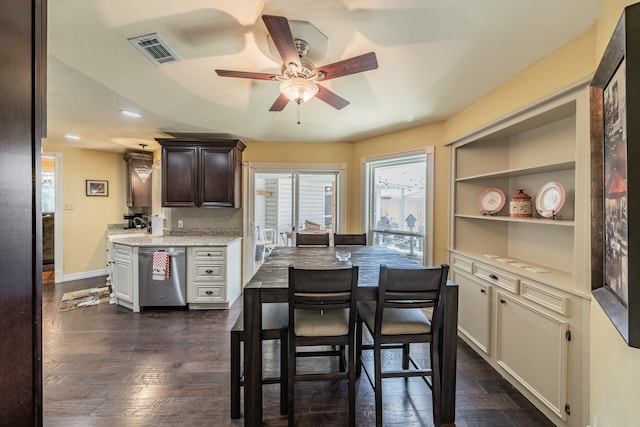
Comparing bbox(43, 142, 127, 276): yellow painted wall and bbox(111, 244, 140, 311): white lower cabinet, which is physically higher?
bbox(43, 142, 127, 276): yellow painted wall

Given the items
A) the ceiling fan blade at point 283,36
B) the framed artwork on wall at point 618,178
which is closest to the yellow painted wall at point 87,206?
the ceiling fan blade at point 283,36

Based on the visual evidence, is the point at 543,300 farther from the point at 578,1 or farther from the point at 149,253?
the point at 149,253

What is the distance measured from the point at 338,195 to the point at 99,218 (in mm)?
4687

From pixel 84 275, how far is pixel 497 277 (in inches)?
260

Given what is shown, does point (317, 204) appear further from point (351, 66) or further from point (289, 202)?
point (351, 66)

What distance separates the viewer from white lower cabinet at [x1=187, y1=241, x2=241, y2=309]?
11.8 ft

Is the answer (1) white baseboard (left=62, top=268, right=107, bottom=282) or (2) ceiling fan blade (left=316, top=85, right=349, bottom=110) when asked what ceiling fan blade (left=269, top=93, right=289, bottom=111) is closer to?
(2) ceiling fan blade (left=316, top=85, right=349, bottom=110)

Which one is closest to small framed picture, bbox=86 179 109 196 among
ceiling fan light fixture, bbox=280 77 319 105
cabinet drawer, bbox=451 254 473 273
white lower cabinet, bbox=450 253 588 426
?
ceiling fan light fixture, bbox=280 77 319 105

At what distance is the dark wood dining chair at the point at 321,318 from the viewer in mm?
1585

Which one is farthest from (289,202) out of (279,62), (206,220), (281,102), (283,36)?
(283,36)

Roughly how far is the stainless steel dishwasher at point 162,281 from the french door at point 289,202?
1032mm

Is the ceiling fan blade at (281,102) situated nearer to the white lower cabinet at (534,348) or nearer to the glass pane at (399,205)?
the glass pane at (399,205)

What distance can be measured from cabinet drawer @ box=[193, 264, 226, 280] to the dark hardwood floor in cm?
78

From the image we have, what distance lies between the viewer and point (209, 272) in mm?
3619
